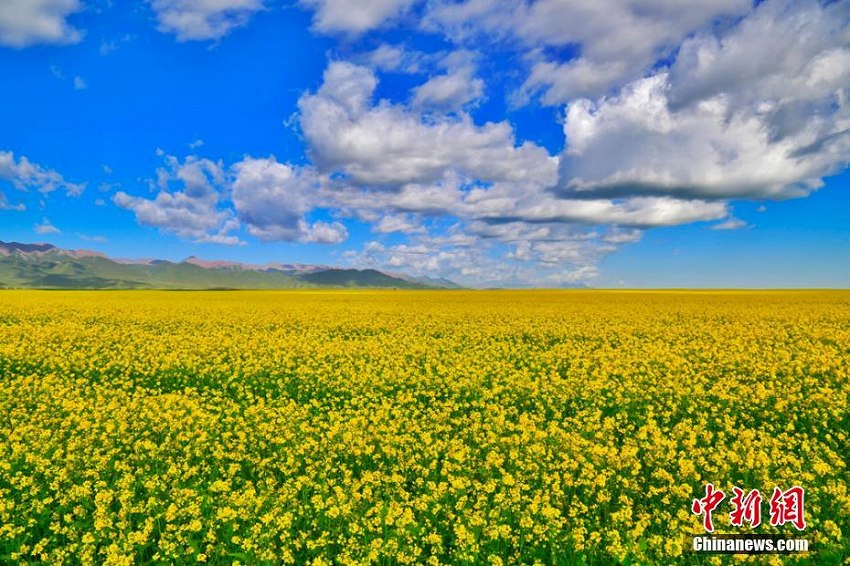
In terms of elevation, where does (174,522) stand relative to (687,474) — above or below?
below

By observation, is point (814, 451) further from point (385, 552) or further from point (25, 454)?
point (25, 454)

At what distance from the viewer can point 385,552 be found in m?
5.09

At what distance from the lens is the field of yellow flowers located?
18.0ft

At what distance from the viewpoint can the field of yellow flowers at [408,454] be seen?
5.49 m

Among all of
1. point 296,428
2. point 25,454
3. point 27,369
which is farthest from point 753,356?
point 27,369

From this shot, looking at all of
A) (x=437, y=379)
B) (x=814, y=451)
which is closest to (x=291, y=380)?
(x=437, y=379)

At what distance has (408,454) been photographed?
7727 mm

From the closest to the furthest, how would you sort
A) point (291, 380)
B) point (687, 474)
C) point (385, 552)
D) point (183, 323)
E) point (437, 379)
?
point (385, 552) → point (687, 474) → point (437, 379) → point (291, 380) → point (183, 323)

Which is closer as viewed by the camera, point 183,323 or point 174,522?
point 174,522

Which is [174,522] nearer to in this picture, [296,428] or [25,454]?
[296,428]

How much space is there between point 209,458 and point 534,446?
5.62 metres

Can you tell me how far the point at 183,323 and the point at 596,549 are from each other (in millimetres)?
26520

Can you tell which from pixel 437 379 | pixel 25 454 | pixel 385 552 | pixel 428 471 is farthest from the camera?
pixel 437 379

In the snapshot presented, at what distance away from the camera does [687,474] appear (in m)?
6.74
